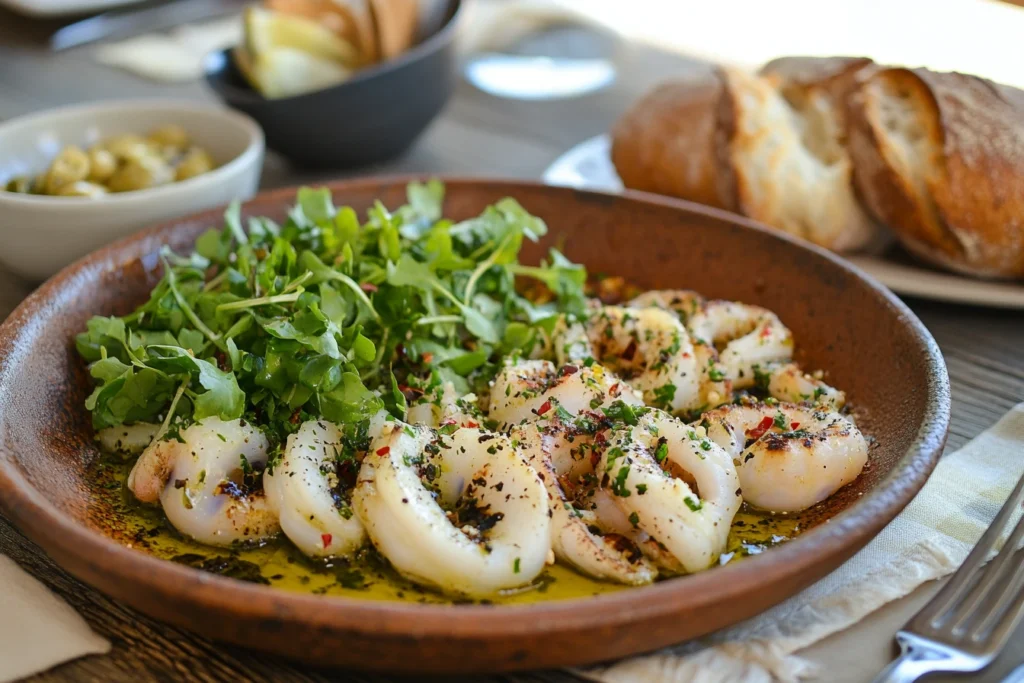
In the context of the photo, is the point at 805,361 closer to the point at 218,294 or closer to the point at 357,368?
the point at 357,368

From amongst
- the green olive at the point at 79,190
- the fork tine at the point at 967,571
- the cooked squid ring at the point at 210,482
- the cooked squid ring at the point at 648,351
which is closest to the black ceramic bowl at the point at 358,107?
the green olive at the point at 79,190

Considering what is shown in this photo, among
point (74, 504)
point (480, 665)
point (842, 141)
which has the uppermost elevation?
point (842, 141)

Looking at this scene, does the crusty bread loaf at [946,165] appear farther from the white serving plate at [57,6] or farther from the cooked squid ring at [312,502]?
the white serving plate at [57,6]

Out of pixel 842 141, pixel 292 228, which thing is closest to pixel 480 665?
pixel 292 228

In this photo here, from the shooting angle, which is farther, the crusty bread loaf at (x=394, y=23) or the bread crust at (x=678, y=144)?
the crusty bread loaf at (x=394, y=23)

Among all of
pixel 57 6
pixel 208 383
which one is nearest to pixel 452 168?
pixel 208 383
